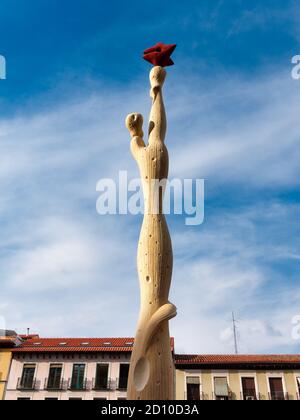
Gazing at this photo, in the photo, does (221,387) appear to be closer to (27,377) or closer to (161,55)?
(27,377)

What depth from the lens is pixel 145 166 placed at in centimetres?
1109

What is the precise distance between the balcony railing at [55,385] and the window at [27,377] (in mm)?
889

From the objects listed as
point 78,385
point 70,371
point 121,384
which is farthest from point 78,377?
point 121,384

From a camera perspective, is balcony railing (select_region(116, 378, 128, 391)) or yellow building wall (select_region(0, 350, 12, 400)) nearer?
balcony railing (select_region(116, 378, 128, 391))

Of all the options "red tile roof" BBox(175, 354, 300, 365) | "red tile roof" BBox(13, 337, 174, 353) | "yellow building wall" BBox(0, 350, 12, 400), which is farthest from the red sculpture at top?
"yellow building wall" BBox(0, 350, 12, 400)

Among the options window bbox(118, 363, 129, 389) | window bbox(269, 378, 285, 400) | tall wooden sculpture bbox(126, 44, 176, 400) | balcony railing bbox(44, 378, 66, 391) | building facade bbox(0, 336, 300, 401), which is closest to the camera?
tall wooden sculpture bbox(126, 44, 176, 400)

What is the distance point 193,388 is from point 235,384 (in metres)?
2.47

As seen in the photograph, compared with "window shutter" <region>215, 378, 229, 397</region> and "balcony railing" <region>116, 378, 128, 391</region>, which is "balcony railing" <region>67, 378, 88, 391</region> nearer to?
"balcony railing" <region>116, 378, 128, 391</region>

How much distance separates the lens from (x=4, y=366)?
2522 cm

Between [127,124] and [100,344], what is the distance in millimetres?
18191

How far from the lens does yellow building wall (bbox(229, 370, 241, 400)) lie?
77.7 ft

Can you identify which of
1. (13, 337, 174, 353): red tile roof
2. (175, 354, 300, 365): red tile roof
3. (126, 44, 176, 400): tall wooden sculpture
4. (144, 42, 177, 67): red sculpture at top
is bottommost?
(126, 44, 176, 400): tall wooden sculpture

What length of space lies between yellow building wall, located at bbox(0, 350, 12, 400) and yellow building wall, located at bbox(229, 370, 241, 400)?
13.4m
